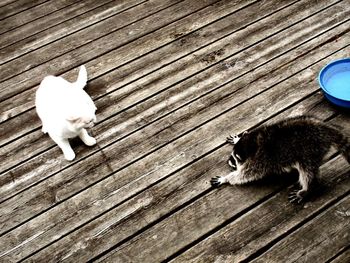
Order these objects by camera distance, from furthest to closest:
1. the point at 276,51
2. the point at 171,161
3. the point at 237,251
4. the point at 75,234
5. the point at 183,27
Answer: the point at 183,27 → the point at 276,51 → the point at 171,161 → the point at 75,234 → the point at 237,251

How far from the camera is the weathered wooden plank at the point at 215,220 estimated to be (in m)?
2.38

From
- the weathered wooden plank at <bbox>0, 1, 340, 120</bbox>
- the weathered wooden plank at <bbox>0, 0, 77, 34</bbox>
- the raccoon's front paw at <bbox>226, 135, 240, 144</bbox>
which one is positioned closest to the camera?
the raccoon's front paw at <bbox>226, 135, 240, 144</bbox>

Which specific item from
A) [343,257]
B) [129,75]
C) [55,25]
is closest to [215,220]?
[343,257]

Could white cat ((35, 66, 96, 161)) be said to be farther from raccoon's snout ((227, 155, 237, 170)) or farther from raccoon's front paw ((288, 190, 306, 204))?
raccoon's front paw ((288, 190, 306, 204))

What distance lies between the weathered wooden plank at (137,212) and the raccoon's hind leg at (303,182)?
0.49m

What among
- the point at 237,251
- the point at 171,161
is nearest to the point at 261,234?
the point at 237,251

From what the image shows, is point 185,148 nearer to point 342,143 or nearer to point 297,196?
point 297,196

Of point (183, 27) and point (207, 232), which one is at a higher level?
point (183, 27)

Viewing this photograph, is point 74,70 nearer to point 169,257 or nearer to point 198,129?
point 198,129

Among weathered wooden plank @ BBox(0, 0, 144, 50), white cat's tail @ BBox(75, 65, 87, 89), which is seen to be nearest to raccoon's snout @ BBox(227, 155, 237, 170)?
white cat's tail @ BBox(75, 65, 87, 89)

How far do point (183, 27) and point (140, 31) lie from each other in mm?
420

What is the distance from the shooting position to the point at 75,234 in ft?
8.21

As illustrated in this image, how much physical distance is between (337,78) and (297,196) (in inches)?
44.0

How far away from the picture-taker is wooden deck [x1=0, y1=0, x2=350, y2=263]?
2418 millimetres
